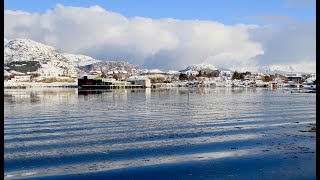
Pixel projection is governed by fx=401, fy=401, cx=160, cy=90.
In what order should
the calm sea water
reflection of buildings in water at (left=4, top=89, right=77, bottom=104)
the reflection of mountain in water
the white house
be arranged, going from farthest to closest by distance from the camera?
the white house → reflection of buildings in water at (left=4, top=89, right=77, bottom=104) → the reflection of mountain in water → the calm sea water

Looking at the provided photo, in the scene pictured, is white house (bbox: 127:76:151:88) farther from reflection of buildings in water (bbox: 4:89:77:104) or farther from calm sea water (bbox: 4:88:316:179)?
calm sea water (bbox: 4:88:316:179)

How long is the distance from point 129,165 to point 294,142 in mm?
7214

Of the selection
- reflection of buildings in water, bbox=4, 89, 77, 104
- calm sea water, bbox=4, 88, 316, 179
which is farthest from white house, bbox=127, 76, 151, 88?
calm sea water, bbox=4, 88, 316, 179

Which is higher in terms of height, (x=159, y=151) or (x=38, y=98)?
(x=159, y=151)

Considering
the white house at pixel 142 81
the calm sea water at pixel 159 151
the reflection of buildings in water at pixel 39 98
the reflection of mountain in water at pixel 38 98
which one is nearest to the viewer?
the calm sea water at pixel 159 151

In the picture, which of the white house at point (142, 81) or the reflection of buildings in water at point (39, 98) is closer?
the reflection of buildings in water at point (39, 98)

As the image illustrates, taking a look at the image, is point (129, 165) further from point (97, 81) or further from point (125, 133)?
point (97, 81)

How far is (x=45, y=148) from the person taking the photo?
15023 mm

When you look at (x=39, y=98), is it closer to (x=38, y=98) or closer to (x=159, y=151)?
(x=38, y=98)

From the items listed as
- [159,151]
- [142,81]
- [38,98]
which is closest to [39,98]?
[38,98]

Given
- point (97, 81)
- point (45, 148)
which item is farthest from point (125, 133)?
point (97, 81)

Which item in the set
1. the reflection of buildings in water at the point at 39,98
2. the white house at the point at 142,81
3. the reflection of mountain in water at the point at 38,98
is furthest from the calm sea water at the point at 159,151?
→ the white house at the point at 142,81

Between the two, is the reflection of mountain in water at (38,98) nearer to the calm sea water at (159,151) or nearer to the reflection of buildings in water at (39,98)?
the reflection of buildings in water at (39,98)
